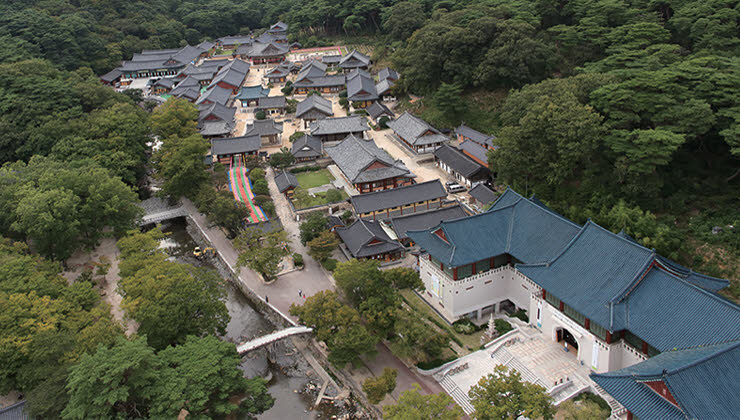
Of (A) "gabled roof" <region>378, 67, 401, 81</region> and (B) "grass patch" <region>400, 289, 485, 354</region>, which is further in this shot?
(A) "gabled roof" <region>378, 67, 401, 81</region>

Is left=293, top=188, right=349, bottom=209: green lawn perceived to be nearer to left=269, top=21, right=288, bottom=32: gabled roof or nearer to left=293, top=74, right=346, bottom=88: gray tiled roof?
left=293, top=74, right=346, bottom=88: gray tiled roof

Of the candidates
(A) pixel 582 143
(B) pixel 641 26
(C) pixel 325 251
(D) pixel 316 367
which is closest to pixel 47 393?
(D) pixel 316 367

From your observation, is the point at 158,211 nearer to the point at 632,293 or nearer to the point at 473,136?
the point at 473,136

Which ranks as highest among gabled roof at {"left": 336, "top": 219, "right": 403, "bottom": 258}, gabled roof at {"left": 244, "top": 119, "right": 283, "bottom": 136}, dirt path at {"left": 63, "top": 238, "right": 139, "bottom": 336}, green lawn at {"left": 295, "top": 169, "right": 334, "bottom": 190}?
gabled roof at {"left": 336, "top": 219, "right": 403, "bottom": 258}

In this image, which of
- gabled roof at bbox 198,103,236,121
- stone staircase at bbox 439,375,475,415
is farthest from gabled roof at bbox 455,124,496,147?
gabled roof at bbox 198,103,236,121

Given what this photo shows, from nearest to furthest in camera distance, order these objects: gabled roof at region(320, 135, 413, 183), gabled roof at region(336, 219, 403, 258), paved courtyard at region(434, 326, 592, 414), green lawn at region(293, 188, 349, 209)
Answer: paved courtyard at region(434, 326, 592, 414)
gabled roof at region(336, 219, 403, 258)
green lawn at region(293, 188, 349, 209)
gabled roof at region(320, 135, 413, 183)

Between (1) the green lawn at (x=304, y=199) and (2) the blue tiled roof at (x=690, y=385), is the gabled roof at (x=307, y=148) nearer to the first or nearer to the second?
(1) the green lawn at (x=304, y=199)

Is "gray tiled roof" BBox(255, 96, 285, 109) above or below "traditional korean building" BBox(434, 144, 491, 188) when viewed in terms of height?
below

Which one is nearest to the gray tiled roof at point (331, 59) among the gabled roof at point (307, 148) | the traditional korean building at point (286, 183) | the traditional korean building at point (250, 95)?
the traditional korean building at point (250, 95)
